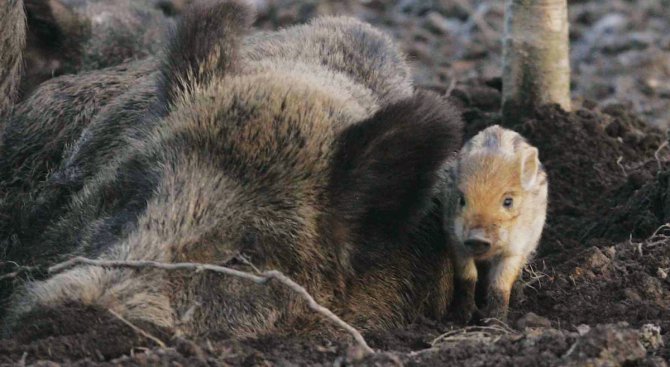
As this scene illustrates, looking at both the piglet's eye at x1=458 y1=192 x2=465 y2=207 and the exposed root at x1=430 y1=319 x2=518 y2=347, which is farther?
the piglet's eye at x1=458 y1=192 x2=465 y2=207

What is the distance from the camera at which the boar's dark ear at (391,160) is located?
16.5 feet

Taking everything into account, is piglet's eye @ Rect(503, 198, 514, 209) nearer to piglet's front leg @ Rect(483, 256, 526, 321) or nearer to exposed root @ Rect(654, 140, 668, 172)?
piglet's front leg @ Rect(483, 256, 526, 321)

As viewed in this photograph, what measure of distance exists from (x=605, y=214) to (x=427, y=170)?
6.56ft

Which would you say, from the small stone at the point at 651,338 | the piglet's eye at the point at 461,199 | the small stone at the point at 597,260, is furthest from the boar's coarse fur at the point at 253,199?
the small stone at the point at 651,338

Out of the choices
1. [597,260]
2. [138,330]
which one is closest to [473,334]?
[597,260]

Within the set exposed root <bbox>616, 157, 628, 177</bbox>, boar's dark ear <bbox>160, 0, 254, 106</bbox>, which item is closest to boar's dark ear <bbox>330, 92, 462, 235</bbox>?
boar's dark ear <bbox>160, 0, 254, 106</bbox>

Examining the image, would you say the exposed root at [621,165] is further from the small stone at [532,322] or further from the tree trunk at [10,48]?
the tree trunk at [10,48]

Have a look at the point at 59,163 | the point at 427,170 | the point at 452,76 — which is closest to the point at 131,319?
the point at 427,170

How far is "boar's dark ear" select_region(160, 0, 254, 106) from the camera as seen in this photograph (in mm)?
5414

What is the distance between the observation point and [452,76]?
11148 mm

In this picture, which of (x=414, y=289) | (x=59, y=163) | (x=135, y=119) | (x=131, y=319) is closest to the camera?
(x=131, y=319)

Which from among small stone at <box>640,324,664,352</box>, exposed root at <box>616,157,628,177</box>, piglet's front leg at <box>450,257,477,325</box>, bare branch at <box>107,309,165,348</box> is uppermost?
small stone at <box>640,324,664,352</box>

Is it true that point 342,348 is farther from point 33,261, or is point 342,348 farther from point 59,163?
point 59,163

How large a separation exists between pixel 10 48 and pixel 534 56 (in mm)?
3332
